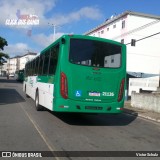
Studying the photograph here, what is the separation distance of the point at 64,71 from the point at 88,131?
2.16 meters

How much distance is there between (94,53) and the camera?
11219 millimetres

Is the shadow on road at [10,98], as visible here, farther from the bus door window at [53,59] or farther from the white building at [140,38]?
the white building at [140,38]

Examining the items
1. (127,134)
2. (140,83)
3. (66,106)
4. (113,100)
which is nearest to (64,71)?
(66,106)

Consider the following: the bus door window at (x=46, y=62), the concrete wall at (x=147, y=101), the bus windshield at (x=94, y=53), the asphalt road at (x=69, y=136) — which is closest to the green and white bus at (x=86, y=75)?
the bus windshield at (x=94, y=53)

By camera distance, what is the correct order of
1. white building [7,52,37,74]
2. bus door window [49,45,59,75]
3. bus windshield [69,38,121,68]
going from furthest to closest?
white building [7,52,37,74] → bus door window [49,45,59,75] → bus windshield [69,38,121,68]

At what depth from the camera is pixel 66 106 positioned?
10.7 m

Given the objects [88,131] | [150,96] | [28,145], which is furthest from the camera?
[150,96]

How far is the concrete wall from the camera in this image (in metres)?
18.6

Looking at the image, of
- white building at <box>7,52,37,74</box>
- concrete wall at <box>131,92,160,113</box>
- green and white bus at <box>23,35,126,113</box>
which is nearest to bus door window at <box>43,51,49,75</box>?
green and white bus at <box>23,35,126,113</box>

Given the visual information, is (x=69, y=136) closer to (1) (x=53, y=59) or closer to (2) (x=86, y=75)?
(2) (x=86, y=75)

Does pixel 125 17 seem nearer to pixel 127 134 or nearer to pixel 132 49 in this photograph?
pixel 132 49
